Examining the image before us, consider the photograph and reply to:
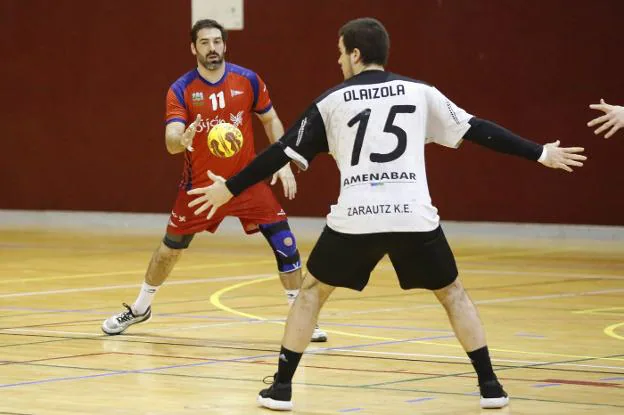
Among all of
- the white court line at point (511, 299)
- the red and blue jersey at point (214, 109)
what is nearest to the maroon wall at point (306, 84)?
the white court line at point (511, 299)

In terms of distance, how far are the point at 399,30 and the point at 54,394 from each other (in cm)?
1317

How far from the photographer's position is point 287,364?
277 inches

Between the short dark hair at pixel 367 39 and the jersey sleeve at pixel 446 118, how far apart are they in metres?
0.31

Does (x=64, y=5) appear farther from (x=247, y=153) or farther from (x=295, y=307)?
(x=295, y=307)

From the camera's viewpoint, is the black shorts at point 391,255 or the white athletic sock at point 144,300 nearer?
the black shorts at point 391,255

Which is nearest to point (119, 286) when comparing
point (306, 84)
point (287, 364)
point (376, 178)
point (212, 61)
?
point (212, 61)

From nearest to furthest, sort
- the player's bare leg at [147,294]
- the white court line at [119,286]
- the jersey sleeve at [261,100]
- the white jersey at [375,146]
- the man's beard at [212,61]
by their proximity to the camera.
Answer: the white jersey at [375,146], the man's beard at [212,61], the player's bare leg at [147,294], the jersey sleeve at [261,100], the white court line at [119,286]

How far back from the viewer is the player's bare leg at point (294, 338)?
23.0 feet

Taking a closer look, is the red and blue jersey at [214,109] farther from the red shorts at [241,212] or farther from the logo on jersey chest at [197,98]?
the red shorts at [241,212]

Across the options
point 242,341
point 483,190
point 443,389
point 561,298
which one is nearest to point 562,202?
point 483,190

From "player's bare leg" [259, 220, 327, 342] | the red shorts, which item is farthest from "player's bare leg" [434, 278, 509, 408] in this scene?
the red shorts

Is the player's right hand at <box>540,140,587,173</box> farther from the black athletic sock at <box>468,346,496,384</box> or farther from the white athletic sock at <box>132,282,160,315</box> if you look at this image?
the white athletic sock at <box>132,282,160,315</box>

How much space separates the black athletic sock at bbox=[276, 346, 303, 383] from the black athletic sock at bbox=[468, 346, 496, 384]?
0.88 metres

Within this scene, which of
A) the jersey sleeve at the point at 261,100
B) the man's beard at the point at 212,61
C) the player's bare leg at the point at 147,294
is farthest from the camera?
the jersey sleeve at the point at 261,100
